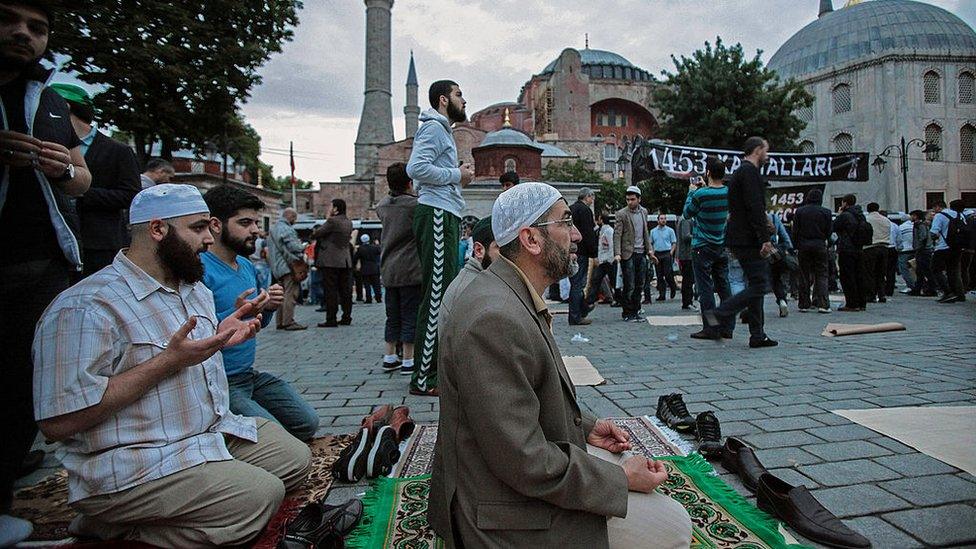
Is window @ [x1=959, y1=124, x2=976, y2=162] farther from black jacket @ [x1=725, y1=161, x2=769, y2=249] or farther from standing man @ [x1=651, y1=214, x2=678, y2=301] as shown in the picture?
black jacket @ [x1=725, y1=161, x2=769, y2=249]

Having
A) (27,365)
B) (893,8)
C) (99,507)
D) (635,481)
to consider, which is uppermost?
(893,8)

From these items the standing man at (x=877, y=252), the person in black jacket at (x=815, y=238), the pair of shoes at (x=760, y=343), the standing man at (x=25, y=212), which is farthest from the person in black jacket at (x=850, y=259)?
the standing man at (x=25, y=212)

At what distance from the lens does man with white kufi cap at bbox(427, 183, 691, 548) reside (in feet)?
5.41

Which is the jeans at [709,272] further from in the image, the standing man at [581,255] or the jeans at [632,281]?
the jeans at [632,281]

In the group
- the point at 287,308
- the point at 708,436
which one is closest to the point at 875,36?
the point at 287,308

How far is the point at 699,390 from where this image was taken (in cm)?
480

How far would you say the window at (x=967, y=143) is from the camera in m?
42.7

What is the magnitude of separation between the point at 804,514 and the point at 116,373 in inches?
116

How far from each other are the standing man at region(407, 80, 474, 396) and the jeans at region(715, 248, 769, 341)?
12.6 ft

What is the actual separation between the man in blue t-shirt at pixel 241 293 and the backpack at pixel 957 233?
13611mm

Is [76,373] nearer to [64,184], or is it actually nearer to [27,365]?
[27,365]

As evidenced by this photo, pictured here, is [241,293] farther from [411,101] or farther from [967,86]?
[411,101]

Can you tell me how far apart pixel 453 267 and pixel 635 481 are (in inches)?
123

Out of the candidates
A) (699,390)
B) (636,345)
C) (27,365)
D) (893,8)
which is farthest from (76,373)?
(893,8)
